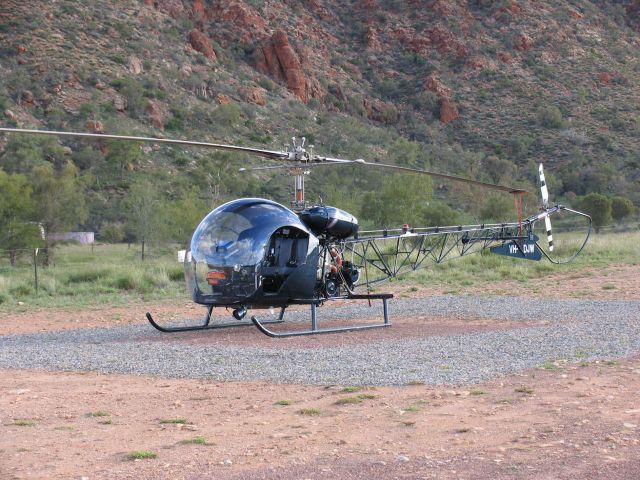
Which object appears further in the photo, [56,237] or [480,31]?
[480,31]

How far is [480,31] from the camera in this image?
69375mm

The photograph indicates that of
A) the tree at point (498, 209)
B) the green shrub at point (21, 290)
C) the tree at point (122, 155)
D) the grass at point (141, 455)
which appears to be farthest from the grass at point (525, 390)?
the tree at point (122, 155)

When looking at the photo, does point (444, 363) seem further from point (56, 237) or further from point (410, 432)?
point (56, 237)

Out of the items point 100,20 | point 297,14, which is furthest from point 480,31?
point 100,20

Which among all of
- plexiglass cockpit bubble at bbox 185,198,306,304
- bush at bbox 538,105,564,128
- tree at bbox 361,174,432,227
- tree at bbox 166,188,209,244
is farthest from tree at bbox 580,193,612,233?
plexiglass cockpit bubble at bbox 185,198,306,304

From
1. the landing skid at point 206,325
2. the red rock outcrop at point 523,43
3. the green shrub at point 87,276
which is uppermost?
the red rock outcrop at point 523,43

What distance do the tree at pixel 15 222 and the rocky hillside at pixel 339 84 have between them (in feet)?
33.8

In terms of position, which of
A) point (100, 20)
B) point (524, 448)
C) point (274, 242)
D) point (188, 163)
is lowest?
point (524, 448)

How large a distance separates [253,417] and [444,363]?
134 inches

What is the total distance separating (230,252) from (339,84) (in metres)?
52.7

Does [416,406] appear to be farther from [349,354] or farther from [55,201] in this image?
[55,201]

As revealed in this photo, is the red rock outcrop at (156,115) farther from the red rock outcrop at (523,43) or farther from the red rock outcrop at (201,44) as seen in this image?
the red rock outcrop at (523,43)

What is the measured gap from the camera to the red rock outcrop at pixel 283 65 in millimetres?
61094

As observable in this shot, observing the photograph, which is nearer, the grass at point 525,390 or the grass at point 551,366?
the grass at point 525,390
